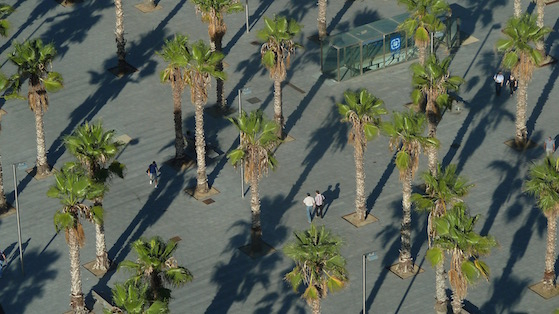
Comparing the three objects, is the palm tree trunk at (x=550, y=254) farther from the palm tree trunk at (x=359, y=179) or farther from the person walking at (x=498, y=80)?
the person walking at (x=498, y=80)

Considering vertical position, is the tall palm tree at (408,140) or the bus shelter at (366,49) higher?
the bus shelter at (366,49)

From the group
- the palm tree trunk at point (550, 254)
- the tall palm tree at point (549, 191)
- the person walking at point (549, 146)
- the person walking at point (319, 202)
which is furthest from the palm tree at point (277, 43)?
the palm tree trunk at point (550, 254)

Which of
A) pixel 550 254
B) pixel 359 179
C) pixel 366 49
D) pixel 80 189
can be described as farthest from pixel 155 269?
pixel 366 49

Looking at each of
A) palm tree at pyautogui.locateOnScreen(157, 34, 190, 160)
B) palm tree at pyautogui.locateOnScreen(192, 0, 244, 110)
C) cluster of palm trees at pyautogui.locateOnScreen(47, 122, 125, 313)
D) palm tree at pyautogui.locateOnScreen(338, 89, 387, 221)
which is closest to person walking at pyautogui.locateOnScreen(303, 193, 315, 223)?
palm tree at pyautogui.locateOnScreen(338, 89, 387, 221)

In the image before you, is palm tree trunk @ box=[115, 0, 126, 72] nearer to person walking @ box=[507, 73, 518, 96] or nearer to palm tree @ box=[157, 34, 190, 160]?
palm tree @ box=[157, 34, 190, 160]

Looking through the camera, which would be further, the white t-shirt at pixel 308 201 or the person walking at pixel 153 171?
the person walking at pixel 153 171

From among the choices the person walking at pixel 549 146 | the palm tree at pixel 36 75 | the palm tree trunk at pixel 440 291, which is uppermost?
the palm tree at pixel 36 75

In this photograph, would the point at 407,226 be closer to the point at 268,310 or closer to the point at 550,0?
the point at 268,310
